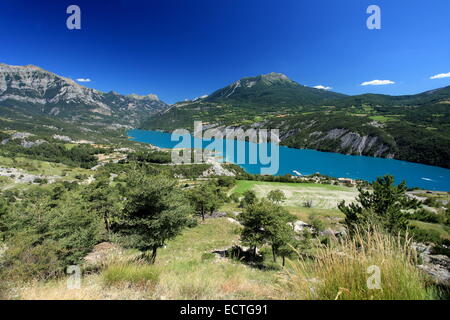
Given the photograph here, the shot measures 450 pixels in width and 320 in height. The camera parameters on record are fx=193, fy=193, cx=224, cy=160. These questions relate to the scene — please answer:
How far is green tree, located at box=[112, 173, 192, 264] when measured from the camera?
9.34 metres

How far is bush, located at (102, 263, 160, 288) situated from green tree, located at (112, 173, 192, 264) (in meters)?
5.97

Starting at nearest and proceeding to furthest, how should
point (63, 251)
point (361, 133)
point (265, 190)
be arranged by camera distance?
point (63, 251)
point (265, 190)
point (361, 133)

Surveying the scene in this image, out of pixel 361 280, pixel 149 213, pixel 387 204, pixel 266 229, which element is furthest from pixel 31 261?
pixel 387 204

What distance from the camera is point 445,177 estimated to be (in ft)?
232

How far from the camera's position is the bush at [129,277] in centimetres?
329

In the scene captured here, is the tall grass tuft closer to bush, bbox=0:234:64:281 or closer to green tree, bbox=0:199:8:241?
bush, bbox=0:234:64:281

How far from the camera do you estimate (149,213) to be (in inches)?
386

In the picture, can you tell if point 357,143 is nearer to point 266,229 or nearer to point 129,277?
point 266,229
